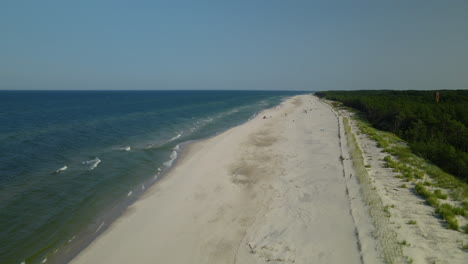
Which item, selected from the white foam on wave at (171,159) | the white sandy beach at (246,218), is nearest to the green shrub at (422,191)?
the white sandy beach at (246,218)

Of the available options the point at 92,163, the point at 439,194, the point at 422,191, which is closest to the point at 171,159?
the point at 92,163

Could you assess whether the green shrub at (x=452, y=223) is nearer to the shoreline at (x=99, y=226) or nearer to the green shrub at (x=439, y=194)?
the green shrub at (x=439, y=194)

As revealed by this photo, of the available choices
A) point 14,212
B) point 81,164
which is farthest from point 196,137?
point 14,212

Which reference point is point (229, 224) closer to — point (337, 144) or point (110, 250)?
point (110, 250)

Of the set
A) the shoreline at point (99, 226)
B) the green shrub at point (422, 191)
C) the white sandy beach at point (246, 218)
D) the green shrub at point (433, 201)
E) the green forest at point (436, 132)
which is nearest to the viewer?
the white sandy beach at point (246, 218)

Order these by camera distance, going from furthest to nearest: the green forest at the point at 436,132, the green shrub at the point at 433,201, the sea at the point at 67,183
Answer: the green forest at the point at 436,132 → the green shrub at the point at 433,201 → the sea at the point at 67,183

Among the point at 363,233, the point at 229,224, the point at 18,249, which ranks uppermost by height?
the point at 363,233

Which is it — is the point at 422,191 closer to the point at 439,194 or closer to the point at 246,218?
the point at 439,194

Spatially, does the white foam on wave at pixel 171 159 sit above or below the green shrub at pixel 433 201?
below

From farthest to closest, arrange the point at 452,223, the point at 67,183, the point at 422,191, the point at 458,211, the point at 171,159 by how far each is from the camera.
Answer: the point at 171,159 → the point at 67,183 → the point at 422,191 → the point at 458,211 → the point at 452,223
